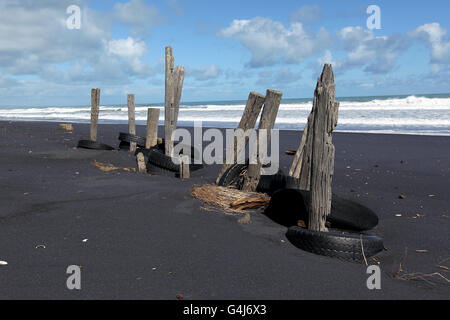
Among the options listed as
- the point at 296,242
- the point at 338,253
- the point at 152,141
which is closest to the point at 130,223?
the point at 296,242

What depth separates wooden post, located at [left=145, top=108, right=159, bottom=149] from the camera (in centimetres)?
1079

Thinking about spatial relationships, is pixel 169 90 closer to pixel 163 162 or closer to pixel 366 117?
pixel 163 162

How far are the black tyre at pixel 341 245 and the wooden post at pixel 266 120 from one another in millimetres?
2349

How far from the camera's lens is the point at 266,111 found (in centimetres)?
636

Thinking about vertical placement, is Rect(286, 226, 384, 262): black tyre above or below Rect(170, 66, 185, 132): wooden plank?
below

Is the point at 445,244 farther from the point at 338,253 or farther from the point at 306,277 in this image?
the point at 306,277

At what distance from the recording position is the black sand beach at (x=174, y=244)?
333 cm

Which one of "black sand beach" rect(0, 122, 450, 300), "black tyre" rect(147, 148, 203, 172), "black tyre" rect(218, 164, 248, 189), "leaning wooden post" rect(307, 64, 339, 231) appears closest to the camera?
"black sand beach" rect(0, 122, 450, 300)

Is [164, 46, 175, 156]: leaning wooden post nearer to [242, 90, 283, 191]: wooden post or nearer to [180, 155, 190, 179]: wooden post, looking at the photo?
[180, 155, 190, 179]: wooden post

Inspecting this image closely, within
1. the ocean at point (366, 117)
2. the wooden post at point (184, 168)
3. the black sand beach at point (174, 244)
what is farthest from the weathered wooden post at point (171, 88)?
the ocean at point (366, 117)

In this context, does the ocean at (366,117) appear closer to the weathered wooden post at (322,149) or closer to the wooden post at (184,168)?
the wooden post at (184,168)

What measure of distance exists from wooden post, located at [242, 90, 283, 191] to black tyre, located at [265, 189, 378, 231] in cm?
137
